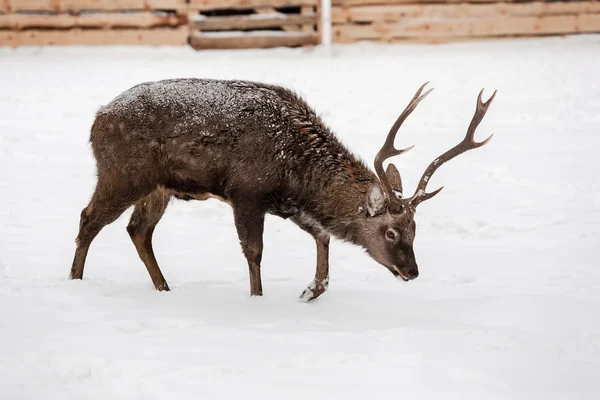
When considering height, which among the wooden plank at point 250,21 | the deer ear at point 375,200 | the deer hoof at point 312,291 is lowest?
the deer hoof at point 312,291

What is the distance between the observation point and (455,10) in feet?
48.6

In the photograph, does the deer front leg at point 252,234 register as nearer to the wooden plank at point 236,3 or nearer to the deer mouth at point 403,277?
the deer mouth at point 403,277

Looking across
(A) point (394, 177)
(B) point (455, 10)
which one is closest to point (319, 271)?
(A) point (394, 177)

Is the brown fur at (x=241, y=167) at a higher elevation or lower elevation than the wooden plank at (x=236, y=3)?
higher

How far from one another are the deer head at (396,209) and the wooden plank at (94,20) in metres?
9.57

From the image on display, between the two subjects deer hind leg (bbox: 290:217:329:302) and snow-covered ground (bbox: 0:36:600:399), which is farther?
deer hind leg (bbox: 290:217:329:302)

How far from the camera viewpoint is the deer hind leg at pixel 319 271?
20.1 feet

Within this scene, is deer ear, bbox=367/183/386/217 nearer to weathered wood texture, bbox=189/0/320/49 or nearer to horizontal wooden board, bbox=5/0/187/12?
weathered wood texture, bbox=189/0/320/49

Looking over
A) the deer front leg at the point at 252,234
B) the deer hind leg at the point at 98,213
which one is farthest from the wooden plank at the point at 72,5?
the deer front leg at the point at 252,234

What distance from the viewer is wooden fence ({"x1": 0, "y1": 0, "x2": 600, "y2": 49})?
48.3ft

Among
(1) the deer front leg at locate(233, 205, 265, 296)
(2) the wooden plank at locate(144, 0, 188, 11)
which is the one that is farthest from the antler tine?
(2) the wooden plank at locate(144, 0, 188, 11)

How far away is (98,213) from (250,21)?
9.06 m

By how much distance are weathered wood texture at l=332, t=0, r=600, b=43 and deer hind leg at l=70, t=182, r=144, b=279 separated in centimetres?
931

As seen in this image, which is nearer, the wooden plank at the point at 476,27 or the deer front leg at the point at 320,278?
the deer front leg at the point at 320,278
